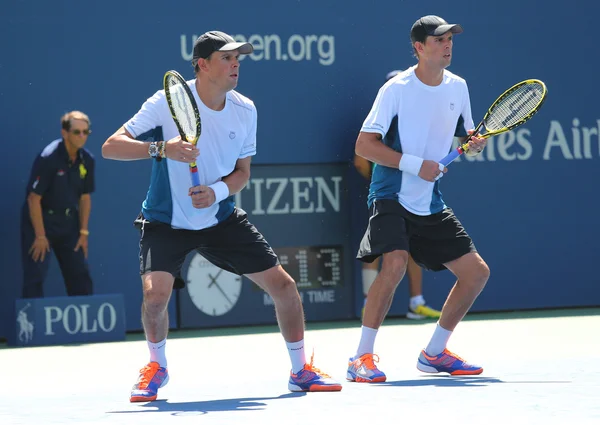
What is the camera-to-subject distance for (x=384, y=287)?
578 cm

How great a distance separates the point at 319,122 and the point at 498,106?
3.64 m

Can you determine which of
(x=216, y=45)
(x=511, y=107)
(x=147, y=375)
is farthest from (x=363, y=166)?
(x=147, y=375)

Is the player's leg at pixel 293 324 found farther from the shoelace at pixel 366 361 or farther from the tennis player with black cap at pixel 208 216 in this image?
the shoelace at pixel 366 361

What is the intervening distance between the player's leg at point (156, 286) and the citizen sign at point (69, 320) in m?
3.32

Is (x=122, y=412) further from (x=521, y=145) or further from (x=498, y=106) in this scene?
(x=521, y=145)

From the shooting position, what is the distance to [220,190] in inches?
205

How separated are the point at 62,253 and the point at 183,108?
151 inches

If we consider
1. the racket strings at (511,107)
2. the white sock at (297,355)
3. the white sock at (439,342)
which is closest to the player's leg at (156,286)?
the white sock at (297,355)

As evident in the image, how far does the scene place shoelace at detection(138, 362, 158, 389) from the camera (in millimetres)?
5199

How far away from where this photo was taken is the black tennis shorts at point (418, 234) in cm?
585

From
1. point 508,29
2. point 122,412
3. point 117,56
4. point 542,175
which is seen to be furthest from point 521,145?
point 122,412

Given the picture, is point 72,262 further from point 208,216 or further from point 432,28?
point 432,28

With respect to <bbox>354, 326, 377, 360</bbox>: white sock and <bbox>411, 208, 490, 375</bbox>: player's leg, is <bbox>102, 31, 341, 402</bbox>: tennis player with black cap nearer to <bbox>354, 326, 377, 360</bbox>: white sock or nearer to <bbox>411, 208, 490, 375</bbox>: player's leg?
<bbox>354, 326, 377, 360</bbox>: white sock

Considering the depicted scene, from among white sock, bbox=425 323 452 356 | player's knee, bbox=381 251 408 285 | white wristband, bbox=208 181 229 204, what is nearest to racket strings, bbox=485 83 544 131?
player's knee, bbox=381 251 408 285
